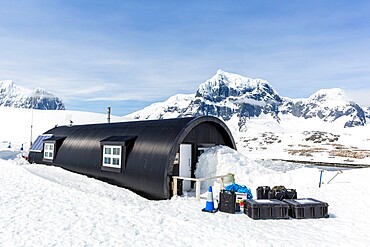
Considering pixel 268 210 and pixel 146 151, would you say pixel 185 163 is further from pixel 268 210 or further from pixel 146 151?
pixel 268 210

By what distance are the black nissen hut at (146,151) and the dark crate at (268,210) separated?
4370 millimetres

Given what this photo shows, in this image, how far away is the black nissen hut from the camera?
46.2ft

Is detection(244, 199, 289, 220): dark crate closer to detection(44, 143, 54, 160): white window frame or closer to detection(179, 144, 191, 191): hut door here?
detection(179, 144, 191, 191): hut door

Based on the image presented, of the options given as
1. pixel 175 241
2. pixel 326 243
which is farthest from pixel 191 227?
pixel 326 243

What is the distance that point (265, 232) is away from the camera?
9.23 metres

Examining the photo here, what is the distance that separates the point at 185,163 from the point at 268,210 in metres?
6.40

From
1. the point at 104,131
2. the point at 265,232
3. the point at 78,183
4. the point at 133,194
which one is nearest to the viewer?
the point at 265,232

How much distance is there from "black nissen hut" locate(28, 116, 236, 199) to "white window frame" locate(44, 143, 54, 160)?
Answer: 182 cm

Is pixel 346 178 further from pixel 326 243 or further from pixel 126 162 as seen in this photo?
pixel 126 162

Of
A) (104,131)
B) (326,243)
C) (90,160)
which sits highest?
(104,131)

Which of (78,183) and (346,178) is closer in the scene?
(78,183)

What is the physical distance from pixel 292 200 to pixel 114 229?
276 inches

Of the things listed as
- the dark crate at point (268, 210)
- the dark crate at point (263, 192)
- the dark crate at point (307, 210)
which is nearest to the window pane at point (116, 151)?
the dark crate at point (263, 192)

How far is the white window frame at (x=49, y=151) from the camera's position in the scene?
2257 cm
